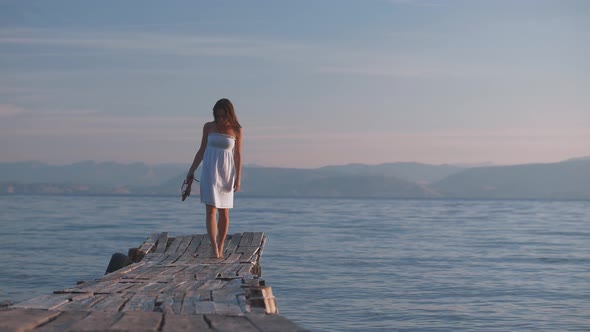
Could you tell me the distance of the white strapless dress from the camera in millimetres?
10453

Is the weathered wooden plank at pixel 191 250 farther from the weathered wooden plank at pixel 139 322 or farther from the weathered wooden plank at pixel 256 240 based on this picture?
the weathered wooden plank at pixel 139 322

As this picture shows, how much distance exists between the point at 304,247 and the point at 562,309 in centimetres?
1449

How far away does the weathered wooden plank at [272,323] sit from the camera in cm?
524

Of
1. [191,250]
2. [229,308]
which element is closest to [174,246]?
[191,250]

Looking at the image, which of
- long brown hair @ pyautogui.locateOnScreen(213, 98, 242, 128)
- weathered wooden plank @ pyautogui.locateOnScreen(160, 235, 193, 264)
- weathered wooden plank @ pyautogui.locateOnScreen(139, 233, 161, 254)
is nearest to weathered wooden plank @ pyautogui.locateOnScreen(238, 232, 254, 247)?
weathered wooden plank @ pyautogui.locateOnScreen(160, 235, 193, 264)

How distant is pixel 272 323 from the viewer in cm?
546

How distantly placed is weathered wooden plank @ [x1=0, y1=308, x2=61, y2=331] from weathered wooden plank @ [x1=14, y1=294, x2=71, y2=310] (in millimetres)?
360

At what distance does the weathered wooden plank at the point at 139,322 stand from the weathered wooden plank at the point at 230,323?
1.28 feet

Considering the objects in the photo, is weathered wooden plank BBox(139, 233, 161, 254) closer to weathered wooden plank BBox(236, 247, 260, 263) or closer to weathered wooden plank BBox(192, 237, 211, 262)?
weathered wooden plank BBox(192, 237, 211, 262)

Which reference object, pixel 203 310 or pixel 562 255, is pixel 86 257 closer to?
pixel 562 255

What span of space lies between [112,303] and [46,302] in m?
0.58

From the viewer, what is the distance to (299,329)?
17.3 ft

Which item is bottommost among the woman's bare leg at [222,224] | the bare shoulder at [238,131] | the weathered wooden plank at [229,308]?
the weathered wooden plank at [229,308]

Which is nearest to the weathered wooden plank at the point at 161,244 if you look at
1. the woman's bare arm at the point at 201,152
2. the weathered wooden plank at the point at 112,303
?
the woman's bare arm at the point at 201,152
